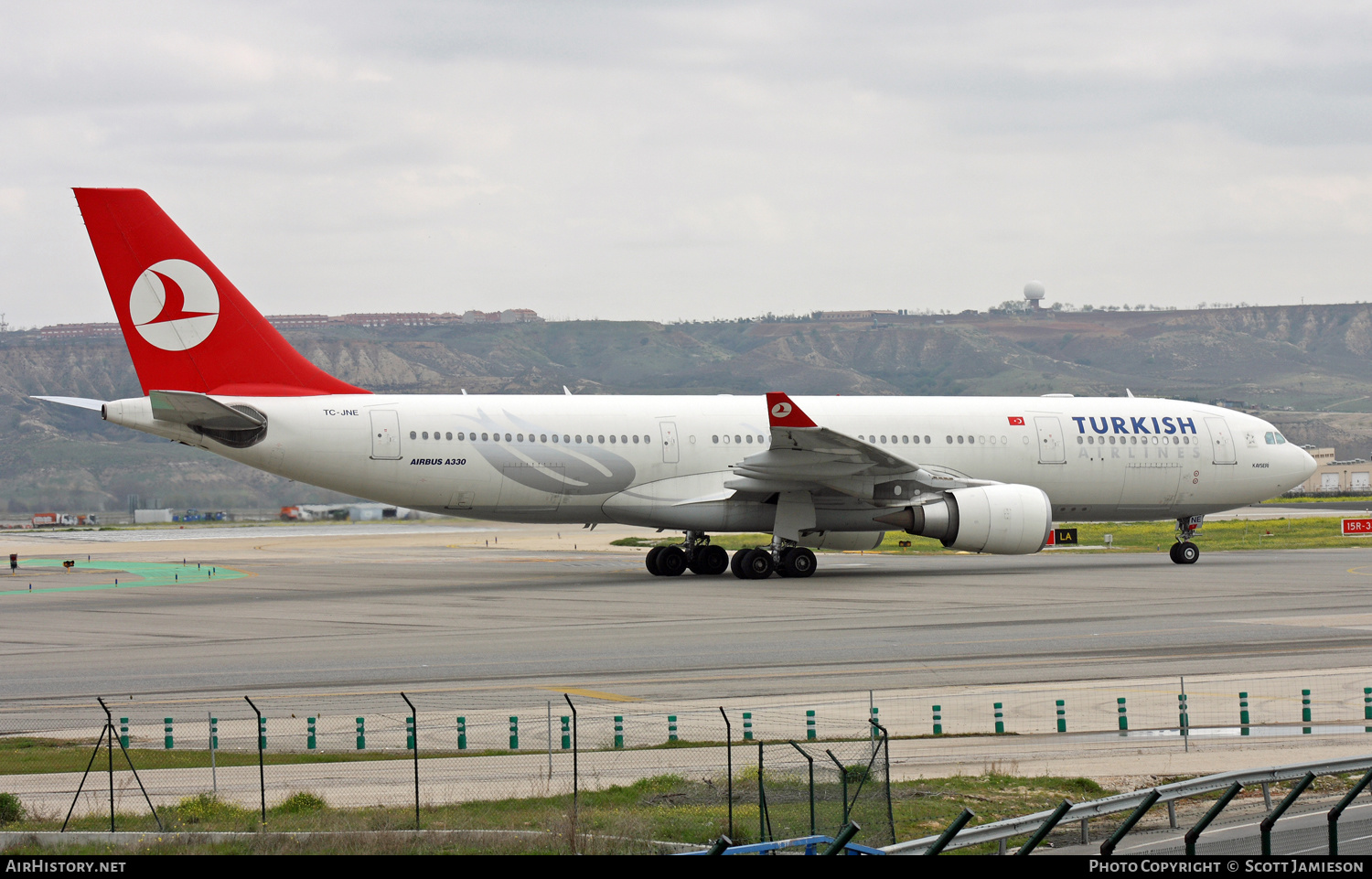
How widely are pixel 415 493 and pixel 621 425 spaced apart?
506cm

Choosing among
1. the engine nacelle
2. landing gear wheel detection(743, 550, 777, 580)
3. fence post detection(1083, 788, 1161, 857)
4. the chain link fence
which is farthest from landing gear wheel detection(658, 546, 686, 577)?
fence post detection(1083, 788, 1161, 857)

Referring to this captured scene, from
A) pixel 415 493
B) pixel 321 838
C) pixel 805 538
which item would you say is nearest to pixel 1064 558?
pixel 805 538

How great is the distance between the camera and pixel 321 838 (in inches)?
363

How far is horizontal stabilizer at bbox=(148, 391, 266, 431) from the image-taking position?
90.2 ft

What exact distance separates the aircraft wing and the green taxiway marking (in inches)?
635

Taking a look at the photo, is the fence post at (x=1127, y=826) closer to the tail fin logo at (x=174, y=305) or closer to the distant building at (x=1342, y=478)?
the tail fin logo at (x=174, y=305)

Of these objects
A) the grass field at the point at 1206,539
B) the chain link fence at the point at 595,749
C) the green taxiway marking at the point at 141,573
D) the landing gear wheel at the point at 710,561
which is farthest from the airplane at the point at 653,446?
the chain link fence at the point at 595,749

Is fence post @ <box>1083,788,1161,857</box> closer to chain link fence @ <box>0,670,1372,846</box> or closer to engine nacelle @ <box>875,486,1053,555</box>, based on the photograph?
chain link fence @ <box>0,670,1372,846</box>

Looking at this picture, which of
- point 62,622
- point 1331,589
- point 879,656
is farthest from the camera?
point 1331,589

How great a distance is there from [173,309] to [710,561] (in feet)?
45.2

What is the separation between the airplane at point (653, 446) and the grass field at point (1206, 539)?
11.0m

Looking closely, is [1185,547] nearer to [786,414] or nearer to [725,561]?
[725,561]

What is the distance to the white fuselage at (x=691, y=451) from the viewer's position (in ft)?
98.4

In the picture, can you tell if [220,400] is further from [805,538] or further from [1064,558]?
[1064,558]
